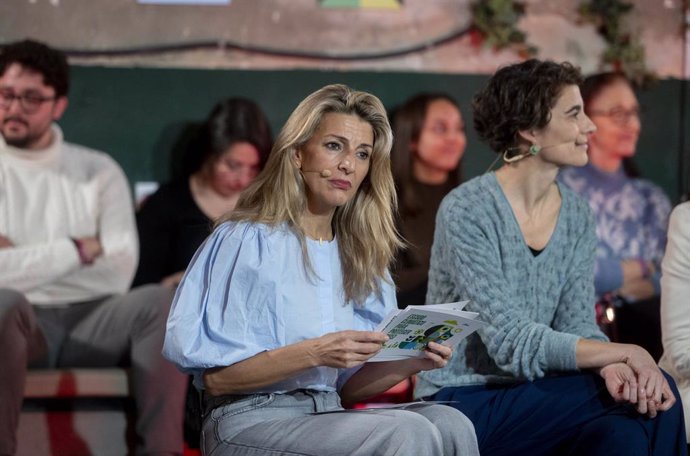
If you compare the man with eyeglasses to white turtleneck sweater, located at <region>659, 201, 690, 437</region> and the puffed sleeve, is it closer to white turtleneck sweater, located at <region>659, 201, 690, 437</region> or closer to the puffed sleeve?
the puffed sleeve

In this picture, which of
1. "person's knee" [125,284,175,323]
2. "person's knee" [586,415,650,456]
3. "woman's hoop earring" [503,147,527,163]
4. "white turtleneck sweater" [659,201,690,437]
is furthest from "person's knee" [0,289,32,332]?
"white turtleneck sweater" [659,201,690,437]

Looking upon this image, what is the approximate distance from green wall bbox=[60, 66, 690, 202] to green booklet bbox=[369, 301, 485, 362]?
2.44 meters

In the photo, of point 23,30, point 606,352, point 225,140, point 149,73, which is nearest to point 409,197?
point 225,140

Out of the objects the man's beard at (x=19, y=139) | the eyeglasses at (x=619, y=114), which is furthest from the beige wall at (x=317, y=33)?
the man's beard at (x=19, y=139)

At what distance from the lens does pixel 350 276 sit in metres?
2.61

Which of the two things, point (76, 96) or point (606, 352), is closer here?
point (606, 352)

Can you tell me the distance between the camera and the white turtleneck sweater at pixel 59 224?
4.18m

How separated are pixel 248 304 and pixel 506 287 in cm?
77

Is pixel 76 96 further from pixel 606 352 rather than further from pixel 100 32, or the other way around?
pixel 606 352

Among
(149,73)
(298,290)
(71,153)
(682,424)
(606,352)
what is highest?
(149,73)

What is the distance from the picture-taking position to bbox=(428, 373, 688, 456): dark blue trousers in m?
2.63

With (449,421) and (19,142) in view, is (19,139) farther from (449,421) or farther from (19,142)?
(449,421)

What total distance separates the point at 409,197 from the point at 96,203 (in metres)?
1.37

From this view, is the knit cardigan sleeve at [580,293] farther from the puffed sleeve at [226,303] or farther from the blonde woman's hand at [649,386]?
the puffed sleeve at [226,303]
